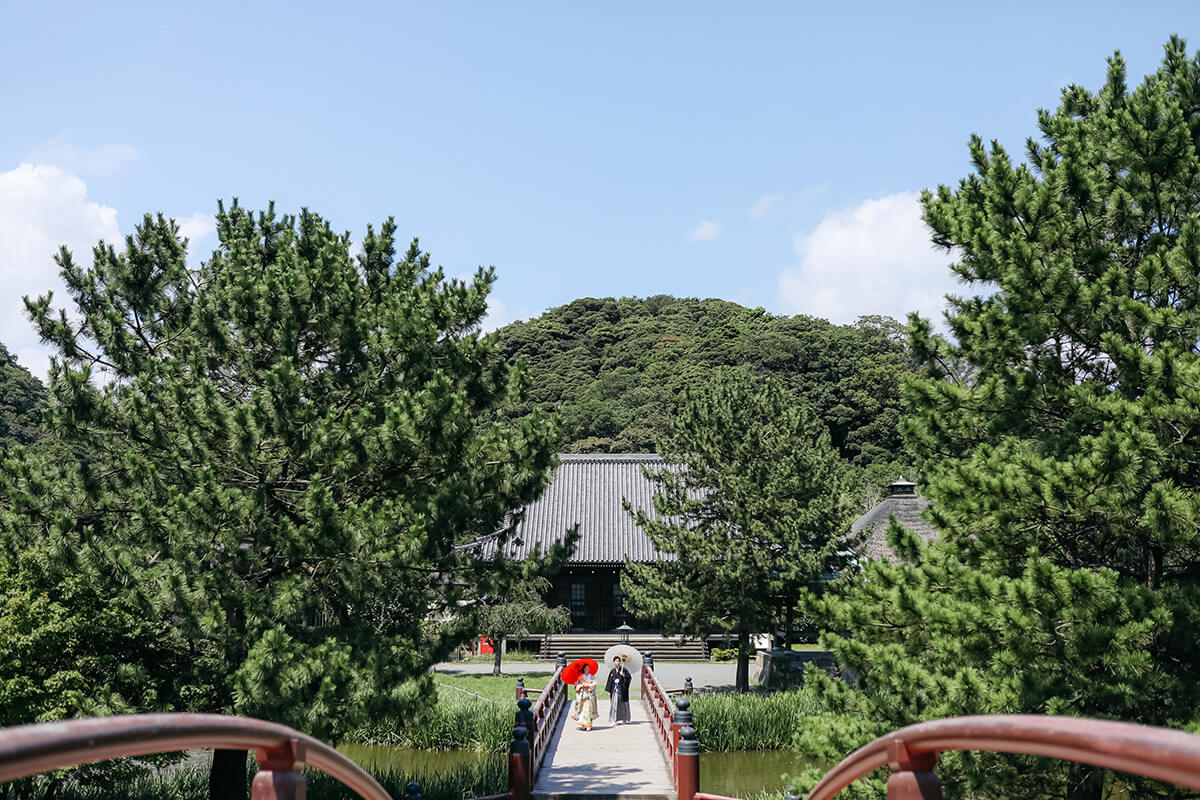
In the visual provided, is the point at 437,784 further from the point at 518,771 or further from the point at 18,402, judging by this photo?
the point at 18,402

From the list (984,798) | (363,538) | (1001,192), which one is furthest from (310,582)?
(1001,192)

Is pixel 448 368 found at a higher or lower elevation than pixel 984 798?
higher

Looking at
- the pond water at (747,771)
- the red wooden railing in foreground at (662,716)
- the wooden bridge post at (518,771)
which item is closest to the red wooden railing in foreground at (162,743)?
the wooden bridge post at (518,771)

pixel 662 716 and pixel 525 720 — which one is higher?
pixel 525 720

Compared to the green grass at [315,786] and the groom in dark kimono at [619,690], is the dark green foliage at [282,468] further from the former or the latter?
the groom in dark kimono at [619,690]

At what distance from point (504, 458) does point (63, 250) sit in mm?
6134

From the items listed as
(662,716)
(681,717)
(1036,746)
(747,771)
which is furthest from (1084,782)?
(747,771)

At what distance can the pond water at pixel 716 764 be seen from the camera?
14606 mm

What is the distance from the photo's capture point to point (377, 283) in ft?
43.4

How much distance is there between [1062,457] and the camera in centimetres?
859

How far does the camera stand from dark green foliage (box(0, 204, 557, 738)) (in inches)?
388

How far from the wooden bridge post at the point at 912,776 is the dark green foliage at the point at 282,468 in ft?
27.7

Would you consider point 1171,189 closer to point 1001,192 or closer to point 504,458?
point 1001,192

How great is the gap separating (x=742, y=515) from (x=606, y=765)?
8.33 m
